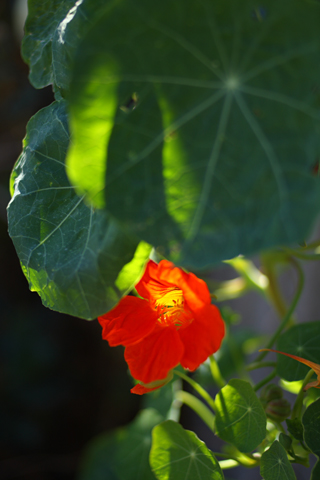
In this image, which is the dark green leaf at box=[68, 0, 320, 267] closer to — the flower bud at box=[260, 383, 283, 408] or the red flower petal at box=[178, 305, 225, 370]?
the red flower petal at box=[178, 305, 225, 370]

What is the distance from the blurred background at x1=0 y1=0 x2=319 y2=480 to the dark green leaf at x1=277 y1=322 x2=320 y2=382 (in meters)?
1.09

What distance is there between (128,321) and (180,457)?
188 mm

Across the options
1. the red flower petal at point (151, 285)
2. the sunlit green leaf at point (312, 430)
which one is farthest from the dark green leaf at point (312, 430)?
the red flower petal at point (151, 285)

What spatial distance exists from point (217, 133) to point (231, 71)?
2.0 inches

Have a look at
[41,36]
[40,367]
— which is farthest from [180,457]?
[40,367]

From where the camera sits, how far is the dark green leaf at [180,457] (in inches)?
18.7

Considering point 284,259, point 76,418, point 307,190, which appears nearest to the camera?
point 307,190

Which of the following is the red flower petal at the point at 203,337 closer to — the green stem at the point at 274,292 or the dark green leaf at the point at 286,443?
the dark green leaf at the point at 286,443

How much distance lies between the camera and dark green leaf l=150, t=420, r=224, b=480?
1.56ft

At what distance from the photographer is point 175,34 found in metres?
0.31

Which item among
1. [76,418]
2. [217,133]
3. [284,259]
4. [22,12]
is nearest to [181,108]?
[217,133]

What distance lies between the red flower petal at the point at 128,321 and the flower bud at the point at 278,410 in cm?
18

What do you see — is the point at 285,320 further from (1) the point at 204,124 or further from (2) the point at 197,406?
(1) the point at 204,124

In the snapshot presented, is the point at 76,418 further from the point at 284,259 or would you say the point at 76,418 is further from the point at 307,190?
the point at 307,190
